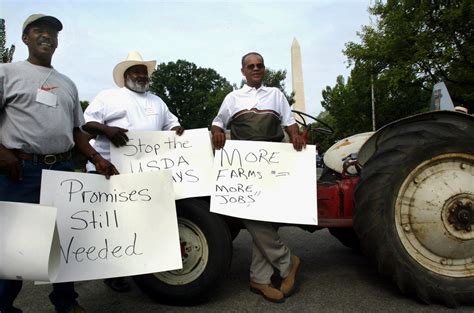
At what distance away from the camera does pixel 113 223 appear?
2.97 m

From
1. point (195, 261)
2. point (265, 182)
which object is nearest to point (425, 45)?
point (265, 182)

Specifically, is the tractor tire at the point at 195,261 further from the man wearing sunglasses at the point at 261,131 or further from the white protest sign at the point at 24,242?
the white protest sign at the point at 24,242

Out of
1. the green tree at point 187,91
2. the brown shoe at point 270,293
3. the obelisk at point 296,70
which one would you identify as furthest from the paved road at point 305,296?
the green tree at point 187,91

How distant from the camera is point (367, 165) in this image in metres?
3.16

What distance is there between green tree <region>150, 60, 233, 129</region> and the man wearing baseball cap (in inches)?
1701

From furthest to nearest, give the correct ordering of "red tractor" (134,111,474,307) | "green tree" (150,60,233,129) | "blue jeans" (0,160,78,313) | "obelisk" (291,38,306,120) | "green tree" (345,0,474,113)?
"green tree" (150,60,233,129) → "obelisk" (291,38,306,120) → "green tree" (345,0,474,113) → "red tractor" (134,111,474,307) → "blue jeans" (0,160,78,313)

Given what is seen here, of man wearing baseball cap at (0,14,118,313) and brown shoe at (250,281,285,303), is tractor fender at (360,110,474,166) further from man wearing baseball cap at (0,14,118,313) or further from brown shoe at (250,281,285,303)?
man wearing baseball cap at (0,14,118,313)

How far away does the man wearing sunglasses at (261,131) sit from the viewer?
3334 mm

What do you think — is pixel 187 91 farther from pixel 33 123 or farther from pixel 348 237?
pixel 33 123

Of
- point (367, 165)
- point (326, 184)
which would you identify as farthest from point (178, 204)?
point (367, 165)

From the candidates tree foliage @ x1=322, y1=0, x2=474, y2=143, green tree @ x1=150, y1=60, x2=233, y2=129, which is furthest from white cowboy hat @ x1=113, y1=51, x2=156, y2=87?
green tree @ x1=150, y1=60, x2=233, y2=129

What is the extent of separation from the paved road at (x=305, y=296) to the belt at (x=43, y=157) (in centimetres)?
121

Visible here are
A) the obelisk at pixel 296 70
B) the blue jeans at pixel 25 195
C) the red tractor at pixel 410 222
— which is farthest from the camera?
the obelisk at pixel 296 70

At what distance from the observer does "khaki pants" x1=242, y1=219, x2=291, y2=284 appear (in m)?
3.32
